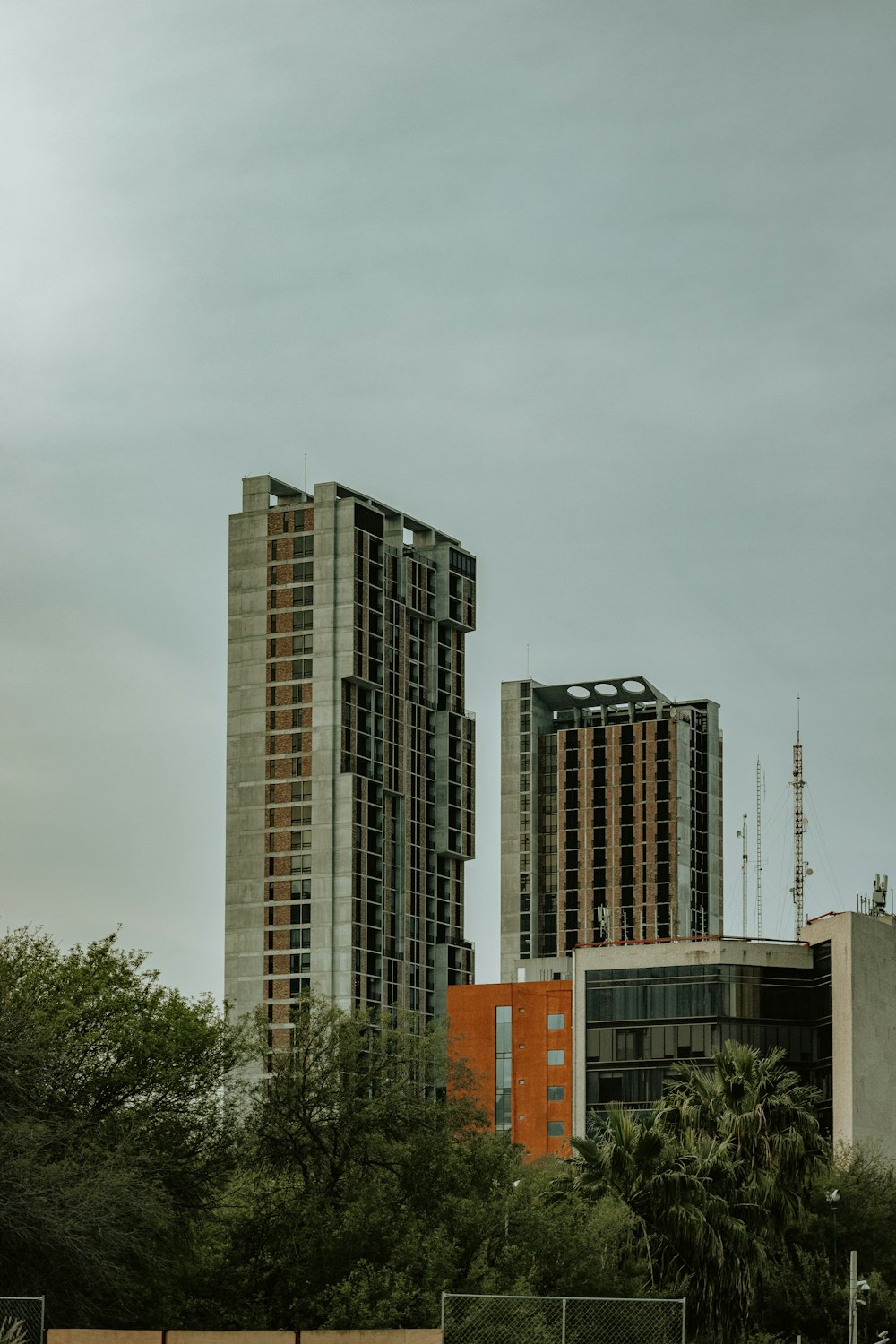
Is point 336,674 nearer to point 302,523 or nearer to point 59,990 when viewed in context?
point 302,523

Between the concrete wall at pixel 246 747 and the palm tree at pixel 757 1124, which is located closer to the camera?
the palm tree at pixel 757 1124

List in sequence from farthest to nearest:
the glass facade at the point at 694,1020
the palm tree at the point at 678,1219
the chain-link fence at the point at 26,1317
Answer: the glass facade at the point at 694,1020
the palm tree at the point at 678,1219
the chain-link fence at the point at 26,1317

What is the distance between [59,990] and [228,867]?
96.1 metres

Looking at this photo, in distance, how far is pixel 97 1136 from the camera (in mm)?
46906

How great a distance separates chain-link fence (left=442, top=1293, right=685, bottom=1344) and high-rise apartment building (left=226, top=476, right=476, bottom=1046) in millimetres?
107486

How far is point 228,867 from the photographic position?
156 meters

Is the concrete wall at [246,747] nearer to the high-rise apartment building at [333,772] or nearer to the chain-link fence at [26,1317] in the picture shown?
the high-rise apartment building at [333,772]

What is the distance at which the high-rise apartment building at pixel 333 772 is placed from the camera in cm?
15100

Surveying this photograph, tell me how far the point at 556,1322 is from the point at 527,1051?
94.1 meters

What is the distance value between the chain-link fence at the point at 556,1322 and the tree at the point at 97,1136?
281 inches

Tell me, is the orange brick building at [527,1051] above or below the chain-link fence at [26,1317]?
below

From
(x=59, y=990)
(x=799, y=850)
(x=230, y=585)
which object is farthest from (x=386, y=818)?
(x=59, y=990)

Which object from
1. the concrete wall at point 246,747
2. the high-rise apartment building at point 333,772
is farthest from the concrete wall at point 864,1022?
the concrete wall at point 246,747

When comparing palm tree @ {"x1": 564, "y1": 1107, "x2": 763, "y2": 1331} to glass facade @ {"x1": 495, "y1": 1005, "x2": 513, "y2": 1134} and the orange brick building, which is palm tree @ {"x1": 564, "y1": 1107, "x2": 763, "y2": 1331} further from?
glass facade @ {"x1": 495, "y1": 1005, "x2": 513, "y2": 1134}
